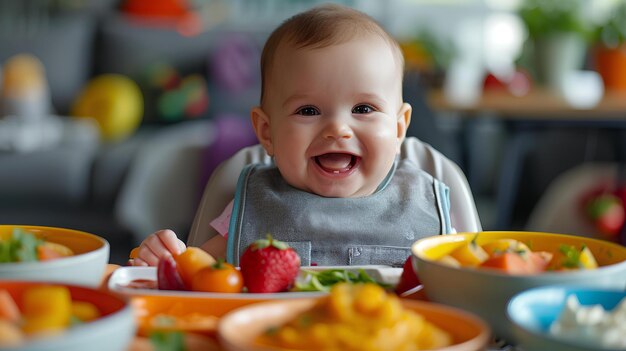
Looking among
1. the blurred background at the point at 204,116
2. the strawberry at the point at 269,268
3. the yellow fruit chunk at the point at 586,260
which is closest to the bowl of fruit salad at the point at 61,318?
the strawberry at the point at 269,268

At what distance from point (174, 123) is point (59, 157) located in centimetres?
84

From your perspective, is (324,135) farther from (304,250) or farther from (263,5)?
(263,5)

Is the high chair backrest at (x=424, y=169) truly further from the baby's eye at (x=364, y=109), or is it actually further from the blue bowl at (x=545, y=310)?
the blue bowl at (x=545, y=310)

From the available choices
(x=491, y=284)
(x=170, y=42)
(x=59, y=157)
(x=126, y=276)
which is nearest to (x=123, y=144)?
(x=59, y=157)

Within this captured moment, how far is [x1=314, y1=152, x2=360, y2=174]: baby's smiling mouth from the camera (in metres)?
1.29

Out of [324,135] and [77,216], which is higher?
[324,135]

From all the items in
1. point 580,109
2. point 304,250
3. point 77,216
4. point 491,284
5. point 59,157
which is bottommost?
point 77,216

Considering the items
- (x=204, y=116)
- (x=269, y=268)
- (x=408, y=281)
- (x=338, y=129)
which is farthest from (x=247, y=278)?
(x=204, y=116)

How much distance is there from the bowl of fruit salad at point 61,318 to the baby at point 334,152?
1.95 feet

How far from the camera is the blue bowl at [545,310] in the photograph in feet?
2.10

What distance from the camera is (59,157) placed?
3.92 metres

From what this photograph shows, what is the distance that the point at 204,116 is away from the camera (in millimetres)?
4605

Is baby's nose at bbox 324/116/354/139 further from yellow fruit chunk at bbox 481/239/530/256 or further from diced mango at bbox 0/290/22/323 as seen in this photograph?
diced mango at bbox 0/290/22/323

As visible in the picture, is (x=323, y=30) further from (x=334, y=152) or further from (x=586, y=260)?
(x=586, y=260)
